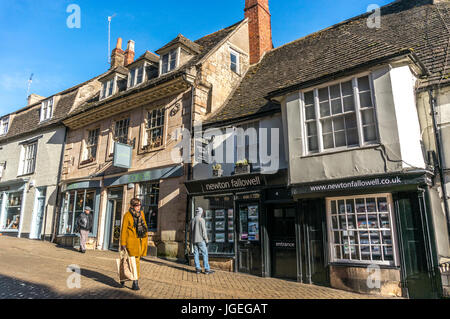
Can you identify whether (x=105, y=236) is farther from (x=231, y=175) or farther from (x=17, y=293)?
(x=17, y=293)

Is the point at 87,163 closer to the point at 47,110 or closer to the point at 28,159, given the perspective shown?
the point at 28,159

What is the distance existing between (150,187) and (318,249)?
25.3 feet

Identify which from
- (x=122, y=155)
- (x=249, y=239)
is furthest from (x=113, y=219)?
(x=249, y=239)

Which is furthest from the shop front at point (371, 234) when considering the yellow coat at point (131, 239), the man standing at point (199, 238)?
the yellow coat at point (131, 239)

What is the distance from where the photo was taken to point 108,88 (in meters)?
17.0

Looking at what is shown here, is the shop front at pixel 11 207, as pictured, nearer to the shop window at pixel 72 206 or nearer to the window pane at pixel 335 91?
the shop window at pixel 72 206

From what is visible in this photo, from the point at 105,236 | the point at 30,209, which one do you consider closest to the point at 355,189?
the point at 105,236

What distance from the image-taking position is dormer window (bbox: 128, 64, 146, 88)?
15.6 meters

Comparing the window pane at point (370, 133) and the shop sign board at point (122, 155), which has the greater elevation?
the shop sign board at point (122, 155)

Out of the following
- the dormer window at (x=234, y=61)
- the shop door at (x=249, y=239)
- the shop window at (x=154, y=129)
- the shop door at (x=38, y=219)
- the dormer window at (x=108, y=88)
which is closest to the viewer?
the shop door at (x=249, y=239)

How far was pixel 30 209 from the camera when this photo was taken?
1862 centimetres

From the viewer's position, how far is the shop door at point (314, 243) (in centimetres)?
838

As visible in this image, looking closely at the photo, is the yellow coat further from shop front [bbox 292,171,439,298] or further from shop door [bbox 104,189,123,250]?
shop door [bbox 104,189,123,250]

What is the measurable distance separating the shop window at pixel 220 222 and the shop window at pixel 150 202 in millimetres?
2604
